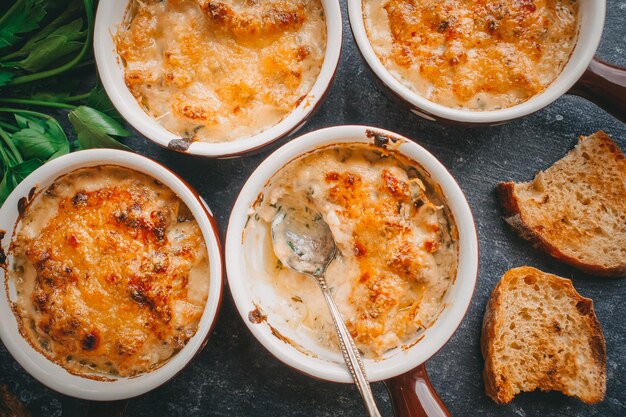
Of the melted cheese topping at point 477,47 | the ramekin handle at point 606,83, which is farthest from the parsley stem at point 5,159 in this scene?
the ramekin handle at point 606,83

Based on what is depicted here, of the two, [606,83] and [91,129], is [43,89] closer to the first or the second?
[91,129]

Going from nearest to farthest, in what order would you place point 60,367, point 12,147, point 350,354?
point 350,354 → point 60,367 → point 12,147

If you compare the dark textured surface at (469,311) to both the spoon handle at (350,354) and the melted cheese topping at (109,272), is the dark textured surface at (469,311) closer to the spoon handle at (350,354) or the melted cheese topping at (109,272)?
the melted cheese topping at (109,272)

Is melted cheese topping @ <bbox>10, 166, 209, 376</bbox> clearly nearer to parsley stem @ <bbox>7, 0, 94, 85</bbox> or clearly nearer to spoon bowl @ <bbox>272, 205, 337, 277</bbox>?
spoon bowl @ <bbox>272, 205, 337, 277</bbox>

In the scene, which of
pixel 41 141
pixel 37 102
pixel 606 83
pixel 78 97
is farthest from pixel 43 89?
pixel 606 83

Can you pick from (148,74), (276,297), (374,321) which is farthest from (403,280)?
(148,74)

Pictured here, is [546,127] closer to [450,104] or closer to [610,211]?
[610,211]
